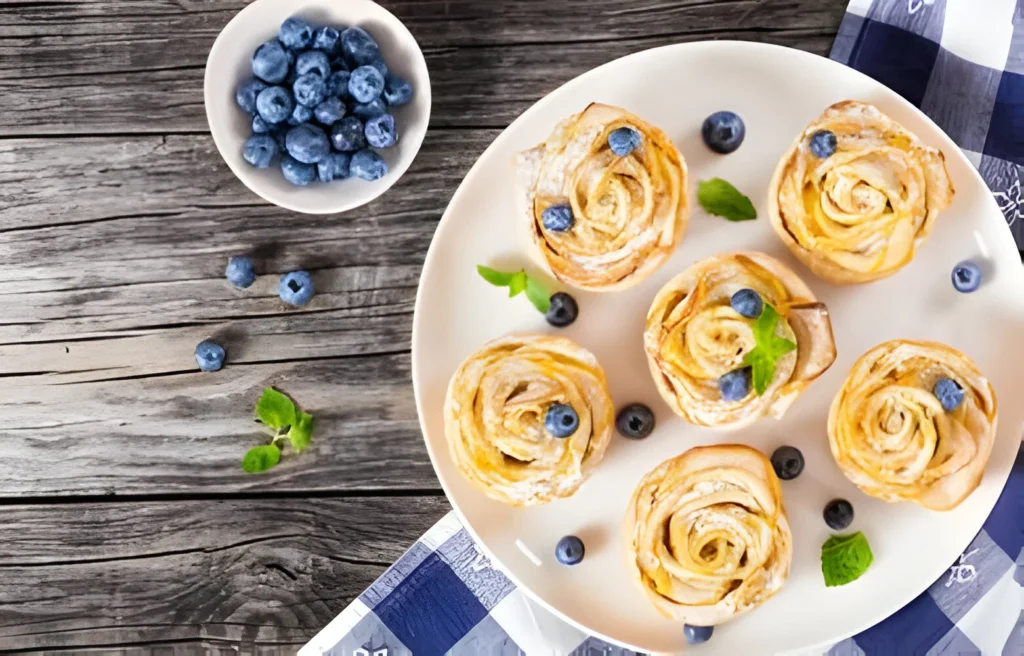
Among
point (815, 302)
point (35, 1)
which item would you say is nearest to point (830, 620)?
point (815, 302)

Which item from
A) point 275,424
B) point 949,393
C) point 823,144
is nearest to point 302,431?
point 275,424

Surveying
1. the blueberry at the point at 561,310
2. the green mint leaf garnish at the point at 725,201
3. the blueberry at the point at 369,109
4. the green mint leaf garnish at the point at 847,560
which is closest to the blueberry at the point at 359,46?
the blueberry at the point at 369,109

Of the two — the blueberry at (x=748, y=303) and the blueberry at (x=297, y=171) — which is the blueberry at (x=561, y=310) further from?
the blueberry at (x=297, y=171)

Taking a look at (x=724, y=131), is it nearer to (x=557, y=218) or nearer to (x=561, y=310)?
(x=557, y=218)

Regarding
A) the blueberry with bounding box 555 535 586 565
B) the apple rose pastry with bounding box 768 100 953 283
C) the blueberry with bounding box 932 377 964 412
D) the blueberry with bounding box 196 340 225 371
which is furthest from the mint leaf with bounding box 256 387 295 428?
the blueberry with bounding box 932 377 964 412

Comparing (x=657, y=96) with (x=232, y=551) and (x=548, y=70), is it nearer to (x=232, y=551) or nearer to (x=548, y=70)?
(x=548, y=70)

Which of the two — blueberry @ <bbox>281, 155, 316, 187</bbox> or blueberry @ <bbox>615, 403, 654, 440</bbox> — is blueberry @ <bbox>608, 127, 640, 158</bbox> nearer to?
blueberry @ <bbox>615, 403, 654, 440</bbox>
